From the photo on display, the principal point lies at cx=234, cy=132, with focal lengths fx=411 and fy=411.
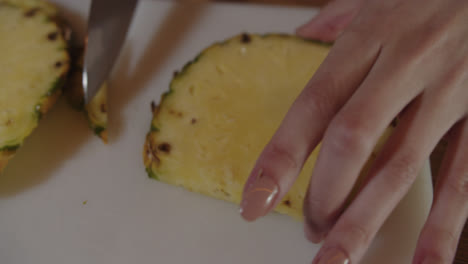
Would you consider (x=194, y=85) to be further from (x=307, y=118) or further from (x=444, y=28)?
(x=444, y=28)

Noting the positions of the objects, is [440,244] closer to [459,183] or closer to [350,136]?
[459,183]

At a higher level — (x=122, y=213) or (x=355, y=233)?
(x=355, y=233)

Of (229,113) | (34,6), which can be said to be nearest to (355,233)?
(229,113)

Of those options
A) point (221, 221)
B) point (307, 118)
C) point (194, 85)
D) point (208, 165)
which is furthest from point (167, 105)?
point (307, 118)

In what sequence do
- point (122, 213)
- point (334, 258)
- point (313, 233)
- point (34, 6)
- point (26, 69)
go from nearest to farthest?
point (334, 258) < point (313, 233) < point (122, 213) < point (26, 69) < point (34, 6)

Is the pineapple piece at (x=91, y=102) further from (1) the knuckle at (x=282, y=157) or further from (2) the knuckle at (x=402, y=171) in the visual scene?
(2) the knuckle at (x=402, y=171)

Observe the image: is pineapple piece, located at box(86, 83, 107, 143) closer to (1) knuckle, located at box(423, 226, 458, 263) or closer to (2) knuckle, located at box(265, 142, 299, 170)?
(2) knuckle, located at box(265, 142, 299, 170)

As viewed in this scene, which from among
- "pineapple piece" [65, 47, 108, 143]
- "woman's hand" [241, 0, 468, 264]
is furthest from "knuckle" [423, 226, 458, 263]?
"pineapple piece" [65, 47, 108, 143]
